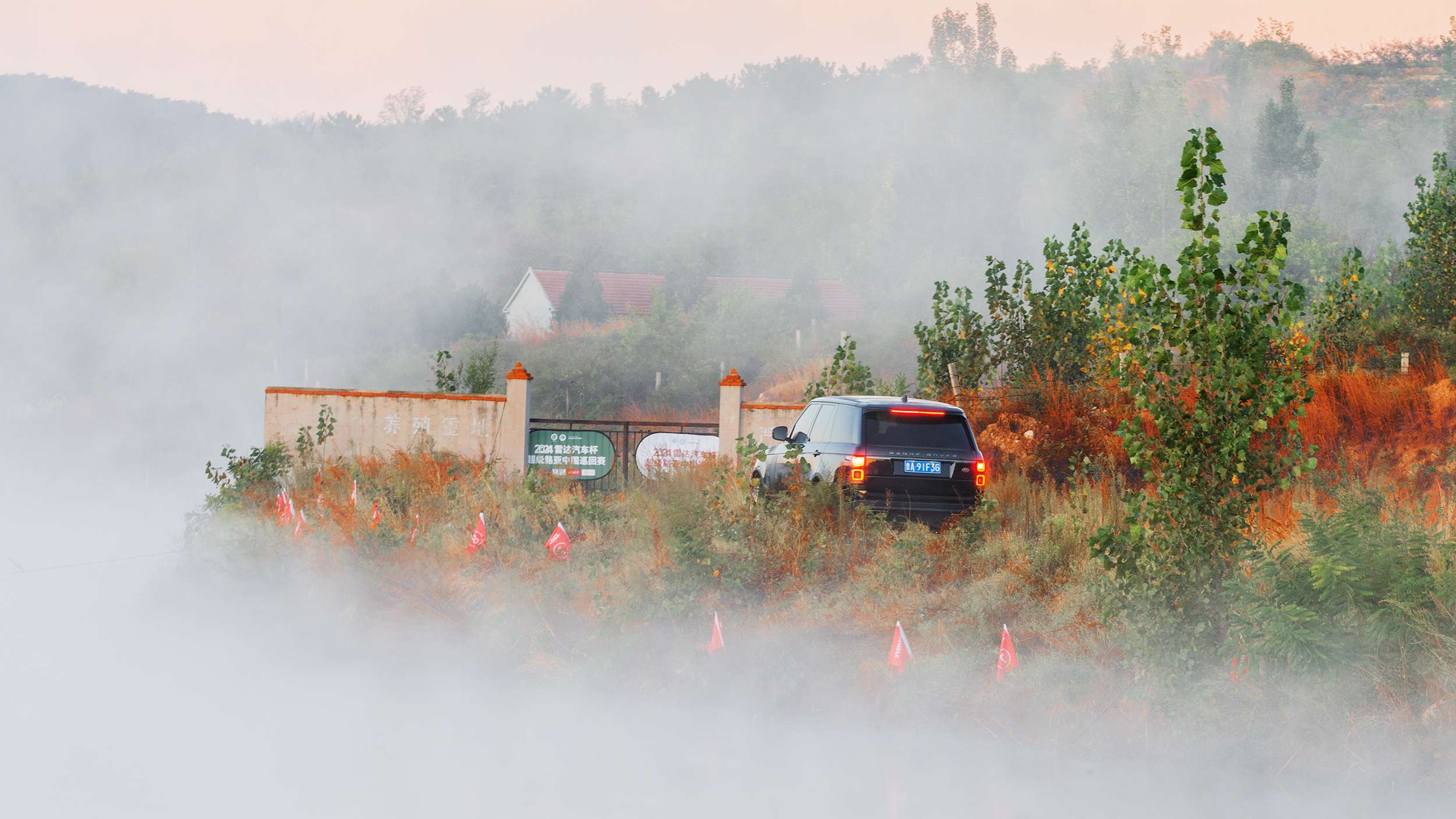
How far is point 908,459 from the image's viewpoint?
1232 cm

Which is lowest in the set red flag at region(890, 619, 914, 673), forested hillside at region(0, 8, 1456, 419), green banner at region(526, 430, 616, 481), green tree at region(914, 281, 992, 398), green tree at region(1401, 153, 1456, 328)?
red flag at region(890, 619, 914, 673)

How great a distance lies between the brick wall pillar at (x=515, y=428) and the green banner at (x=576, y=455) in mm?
185

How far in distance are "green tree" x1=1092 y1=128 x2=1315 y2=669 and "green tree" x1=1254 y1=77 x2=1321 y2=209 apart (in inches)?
2987

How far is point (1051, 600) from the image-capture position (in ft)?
33.2

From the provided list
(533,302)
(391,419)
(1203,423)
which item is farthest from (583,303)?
(1203,423)

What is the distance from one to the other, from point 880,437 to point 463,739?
5.11 m

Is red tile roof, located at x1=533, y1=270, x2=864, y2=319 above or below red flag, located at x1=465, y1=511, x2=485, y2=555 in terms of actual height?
above

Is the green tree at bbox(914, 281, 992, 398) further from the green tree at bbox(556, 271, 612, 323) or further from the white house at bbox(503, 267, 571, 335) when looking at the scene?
the green tree at bbox(556, 271, 612, 323)

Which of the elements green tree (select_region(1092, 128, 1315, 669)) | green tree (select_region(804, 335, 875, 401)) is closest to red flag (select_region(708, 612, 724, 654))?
green tree (select_region(1092, 128, 1315, 669))

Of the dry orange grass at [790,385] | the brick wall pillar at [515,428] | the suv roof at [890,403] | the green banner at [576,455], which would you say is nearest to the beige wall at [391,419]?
the brick wall pillar at [515,428]

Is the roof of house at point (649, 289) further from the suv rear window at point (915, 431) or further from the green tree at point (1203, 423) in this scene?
the green tree at point (1203, 423)

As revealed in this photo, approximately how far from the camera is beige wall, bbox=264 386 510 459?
19.2m

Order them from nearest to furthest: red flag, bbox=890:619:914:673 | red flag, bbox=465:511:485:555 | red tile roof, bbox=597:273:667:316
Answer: red flag, bbox=890:619:914:673 < red flag, bbox=465:511:485:555 < red tile roof, bbox=597:273:667:316

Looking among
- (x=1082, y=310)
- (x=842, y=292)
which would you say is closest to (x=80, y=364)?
(x=842, y=292)
